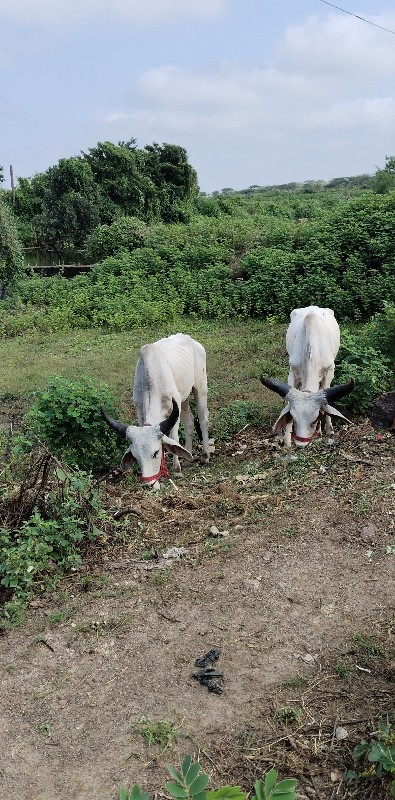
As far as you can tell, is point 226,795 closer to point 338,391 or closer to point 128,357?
point 338,391

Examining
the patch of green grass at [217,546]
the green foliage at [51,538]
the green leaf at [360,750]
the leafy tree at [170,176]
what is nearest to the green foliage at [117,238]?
the leafy tree at [170,176]

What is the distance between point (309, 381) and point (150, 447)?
207cm

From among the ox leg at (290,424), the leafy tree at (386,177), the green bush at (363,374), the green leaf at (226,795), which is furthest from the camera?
the leafy tree at (386,177)

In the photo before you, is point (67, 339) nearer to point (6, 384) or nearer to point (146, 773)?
point (6, 384)

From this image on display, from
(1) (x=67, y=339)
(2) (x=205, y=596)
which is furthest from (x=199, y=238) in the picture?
(2) (x=205, y=596)

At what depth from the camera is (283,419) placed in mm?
6848

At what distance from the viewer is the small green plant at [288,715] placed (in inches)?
125

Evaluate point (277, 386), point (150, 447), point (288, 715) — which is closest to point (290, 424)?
point (277, 386)

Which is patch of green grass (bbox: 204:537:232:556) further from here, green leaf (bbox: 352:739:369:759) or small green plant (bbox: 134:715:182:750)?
green leaf (bbox: 352:739:369:759)

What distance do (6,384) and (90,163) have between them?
17.5 m

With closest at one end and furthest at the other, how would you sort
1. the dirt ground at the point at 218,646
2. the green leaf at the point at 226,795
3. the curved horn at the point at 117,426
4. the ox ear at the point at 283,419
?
the green leaf at the point at 226,795 → the dirt ground at the point at 218,646 → the curved horn at the point at 117,426 → the ox ear at the point at 283,419

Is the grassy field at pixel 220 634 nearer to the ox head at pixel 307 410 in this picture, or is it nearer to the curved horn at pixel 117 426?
the ox head at pixel 307 410

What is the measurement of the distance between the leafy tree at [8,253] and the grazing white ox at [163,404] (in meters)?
12.3

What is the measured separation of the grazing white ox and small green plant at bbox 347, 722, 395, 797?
134 inches
